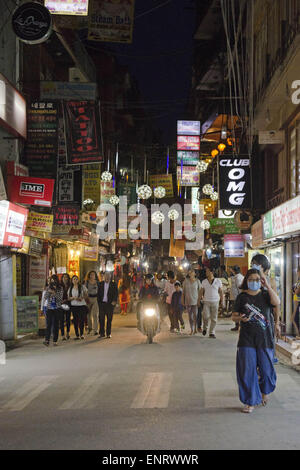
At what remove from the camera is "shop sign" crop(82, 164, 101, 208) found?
86.1 feet

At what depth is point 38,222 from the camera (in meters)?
17.9

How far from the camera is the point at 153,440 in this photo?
19.9 feet

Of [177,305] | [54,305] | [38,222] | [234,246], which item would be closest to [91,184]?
[234,246]

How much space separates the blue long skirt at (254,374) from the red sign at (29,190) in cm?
1013

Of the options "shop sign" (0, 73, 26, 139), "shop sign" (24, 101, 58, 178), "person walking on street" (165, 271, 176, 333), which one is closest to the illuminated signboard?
"shop sign" (0, 73, 26, 139)

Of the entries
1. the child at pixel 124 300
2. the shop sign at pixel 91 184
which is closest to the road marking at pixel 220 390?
the shop sign at pixel 91 184

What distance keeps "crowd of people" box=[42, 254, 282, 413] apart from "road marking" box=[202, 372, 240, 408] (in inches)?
21.1

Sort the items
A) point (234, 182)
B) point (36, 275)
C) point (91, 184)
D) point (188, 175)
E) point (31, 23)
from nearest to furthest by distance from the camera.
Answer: point (31, 23)
point (36, 275)
point (234, 182)
point (91, 184)
point (188, 175)

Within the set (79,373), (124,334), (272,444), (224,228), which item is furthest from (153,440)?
(224,228)

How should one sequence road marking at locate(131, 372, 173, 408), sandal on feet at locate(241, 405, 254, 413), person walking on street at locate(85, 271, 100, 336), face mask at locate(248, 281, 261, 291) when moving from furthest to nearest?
person walking on street at locate(85, 271, 100, 336)
road marking at locate(131, 372, 173, 408)
face mask at locate(248, 281, 261, 291)
sandal on feet at locate(241, 405, 254, 413)

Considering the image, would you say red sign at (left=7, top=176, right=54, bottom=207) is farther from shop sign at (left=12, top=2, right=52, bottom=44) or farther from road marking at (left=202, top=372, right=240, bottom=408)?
road marking at (left=202, top=372, right=240, bottom=408)

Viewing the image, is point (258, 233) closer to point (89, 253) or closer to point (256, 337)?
point (89, 253)

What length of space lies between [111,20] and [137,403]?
34.0 feet

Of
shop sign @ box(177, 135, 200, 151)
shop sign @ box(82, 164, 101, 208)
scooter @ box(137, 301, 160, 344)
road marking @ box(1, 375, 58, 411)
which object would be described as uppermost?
shop sign @ box(177, 135, 200, 151)
